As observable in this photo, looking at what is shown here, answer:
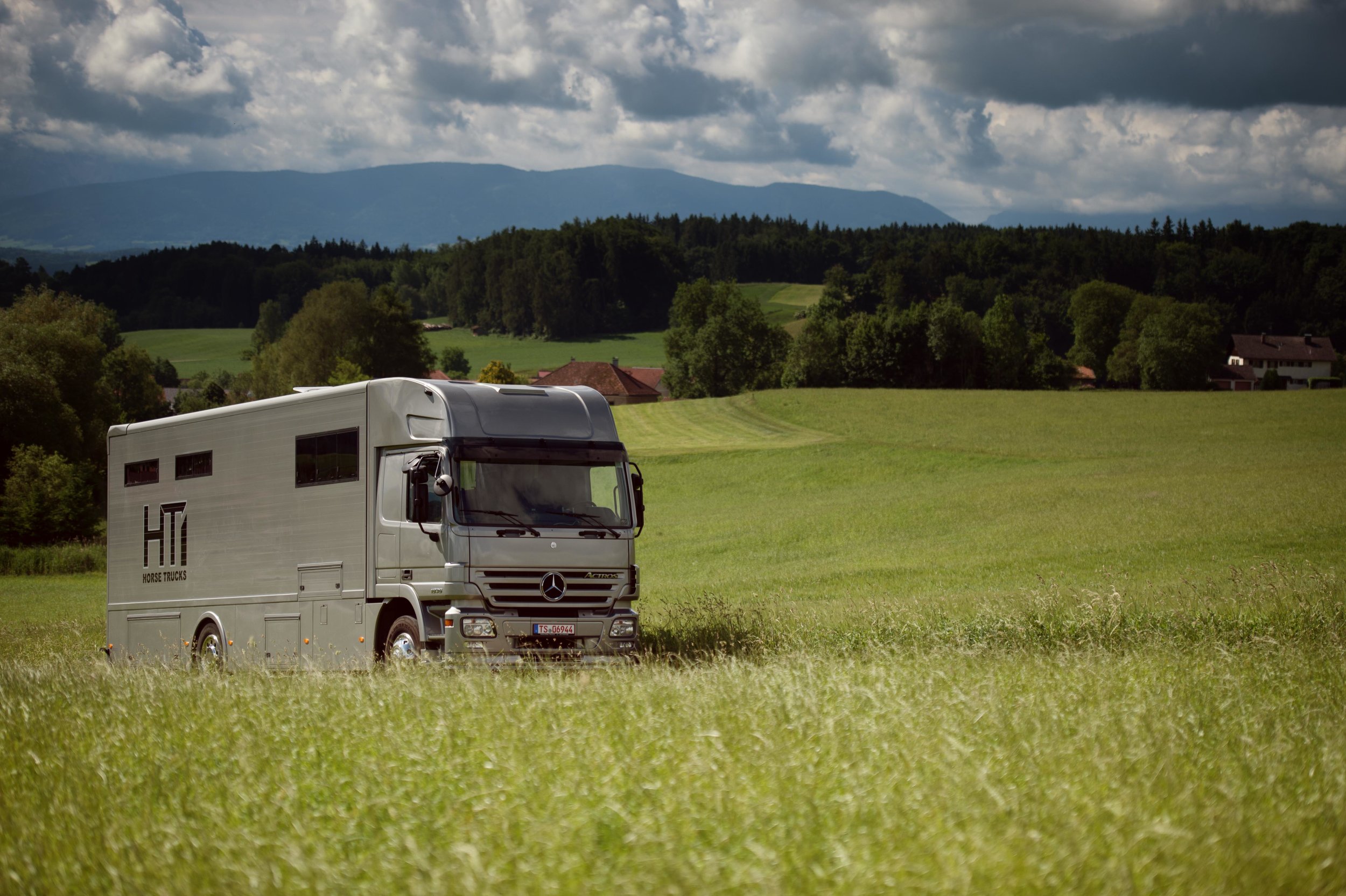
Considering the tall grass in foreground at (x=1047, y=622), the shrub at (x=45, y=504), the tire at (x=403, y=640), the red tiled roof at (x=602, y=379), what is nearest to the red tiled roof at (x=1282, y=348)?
the red tiled roof at (x=602, y=379)

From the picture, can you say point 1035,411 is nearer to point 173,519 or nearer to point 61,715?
point 173,519

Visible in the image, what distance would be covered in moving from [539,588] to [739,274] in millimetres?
173300

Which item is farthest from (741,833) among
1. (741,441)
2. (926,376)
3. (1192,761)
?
(926,376)

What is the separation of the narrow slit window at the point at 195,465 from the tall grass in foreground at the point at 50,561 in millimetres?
27853

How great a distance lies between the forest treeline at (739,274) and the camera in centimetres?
13588

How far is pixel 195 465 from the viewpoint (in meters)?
15.7

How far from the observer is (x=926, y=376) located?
281ft

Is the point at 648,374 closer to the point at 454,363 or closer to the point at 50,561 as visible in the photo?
the point at 454,363

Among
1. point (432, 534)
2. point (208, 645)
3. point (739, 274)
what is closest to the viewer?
point (432, 534)

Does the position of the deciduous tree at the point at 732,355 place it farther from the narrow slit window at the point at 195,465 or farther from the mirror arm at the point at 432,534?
the mirror arm at the point at 432,534

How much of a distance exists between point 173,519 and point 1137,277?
472 feet

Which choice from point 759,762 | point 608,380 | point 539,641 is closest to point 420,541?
point 539,641


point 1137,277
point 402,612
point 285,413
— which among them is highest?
point 1137,277

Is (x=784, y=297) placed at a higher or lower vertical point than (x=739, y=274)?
lower
